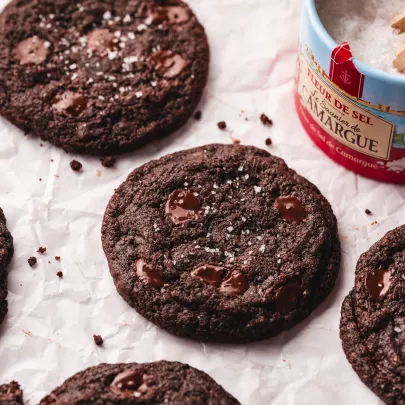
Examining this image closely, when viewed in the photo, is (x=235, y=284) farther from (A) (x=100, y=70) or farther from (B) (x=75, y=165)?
(A) (x=100, y=70)

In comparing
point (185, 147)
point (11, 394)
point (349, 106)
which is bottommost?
point (11, 394)

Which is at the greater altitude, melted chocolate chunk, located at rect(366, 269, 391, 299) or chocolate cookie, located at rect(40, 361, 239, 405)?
melted chocolate chunk, located at rect(366, 269, 391, 299)

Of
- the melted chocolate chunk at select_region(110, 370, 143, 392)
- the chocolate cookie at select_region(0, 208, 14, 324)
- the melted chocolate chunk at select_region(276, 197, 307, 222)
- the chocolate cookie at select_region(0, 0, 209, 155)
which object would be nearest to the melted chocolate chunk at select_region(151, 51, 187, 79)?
the chocolate cookie at select_region(0, 0, 209, 155)

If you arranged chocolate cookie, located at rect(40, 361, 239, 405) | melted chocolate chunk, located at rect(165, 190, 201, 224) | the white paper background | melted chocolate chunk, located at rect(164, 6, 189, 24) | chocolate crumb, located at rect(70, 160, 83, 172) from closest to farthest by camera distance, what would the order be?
chocolate cookie, located at rect(40, 361, 239, 405) < the white paper background < melted chocolate chunk, located at rect(165, 190, 201, 224) < chocolate crumb, located at rect(70, 160, 83, 172) < melted chocolate chunk, located at rect(164, 6, 189, 24)

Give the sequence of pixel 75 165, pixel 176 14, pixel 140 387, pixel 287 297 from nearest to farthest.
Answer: pixel 140 387, pixel 287 297, pixel 75 165, pixel 176 14

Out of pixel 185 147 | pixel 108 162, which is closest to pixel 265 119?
pixel 185 147

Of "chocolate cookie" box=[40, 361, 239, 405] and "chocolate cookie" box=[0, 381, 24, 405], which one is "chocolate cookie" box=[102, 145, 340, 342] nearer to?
"chocolate cookie" box=[40, 361, 239, 405]

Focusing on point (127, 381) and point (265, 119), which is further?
point (265, 119)

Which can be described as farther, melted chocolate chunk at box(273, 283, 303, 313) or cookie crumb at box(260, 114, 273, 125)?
cookie crumb at box(260, 114, 273, 125)
